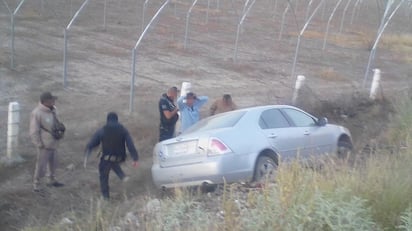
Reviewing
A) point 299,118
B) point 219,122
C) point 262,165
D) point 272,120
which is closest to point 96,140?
point 219,122

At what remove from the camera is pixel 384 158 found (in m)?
6.84

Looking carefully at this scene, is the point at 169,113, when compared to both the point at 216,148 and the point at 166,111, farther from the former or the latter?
the point at 216,148

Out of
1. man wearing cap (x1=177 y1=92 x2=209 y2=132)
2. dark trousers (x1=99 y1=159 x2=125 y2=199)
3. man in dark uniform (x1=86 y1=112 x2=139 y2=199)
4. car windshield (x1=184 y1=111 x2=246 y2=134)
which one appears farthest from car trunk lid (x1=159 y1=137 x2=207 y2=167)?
man wearing cap (x1=177 y1=92 x2=209 y2=132)

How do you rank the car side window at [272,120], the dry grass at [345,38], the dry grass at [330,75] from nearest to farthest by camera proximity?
the car side window at [272,120] < the dry grass at [330,75] < the dry grass at [345,38]

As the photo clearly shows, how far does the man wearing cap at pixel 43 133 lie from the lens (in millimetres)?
10273

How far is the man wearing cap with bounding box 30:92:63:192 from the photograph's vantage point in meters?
10.3

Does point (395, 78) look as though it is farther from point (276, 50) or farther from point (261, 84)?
point (261, 84)

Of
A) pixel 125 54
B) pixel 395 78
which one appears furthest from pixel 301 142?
pixel 395 78

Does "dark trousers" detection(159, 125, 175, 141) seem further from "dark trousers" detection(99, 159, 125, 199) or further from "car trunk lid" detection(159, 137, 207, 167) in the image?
"dark trousers" detection(99, 159, 125, 199)

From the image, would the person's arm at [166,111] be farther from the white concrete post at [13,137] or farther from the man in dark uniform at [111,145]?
the white concrete post at [13,137]

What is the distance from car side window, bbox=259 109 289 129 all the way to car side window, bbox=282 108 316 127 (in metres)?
0.23

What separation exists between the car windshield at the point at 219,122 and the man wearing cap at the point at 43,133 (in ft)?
6.81

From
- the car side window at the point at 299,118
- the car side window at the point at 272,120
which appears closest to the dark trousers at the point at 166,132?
the car side window at the point at 272,120

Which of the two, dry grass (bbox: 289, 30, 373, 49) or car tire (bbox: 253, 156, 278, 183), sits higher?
dry grass (bbox: 289, 30, 373, 49)
